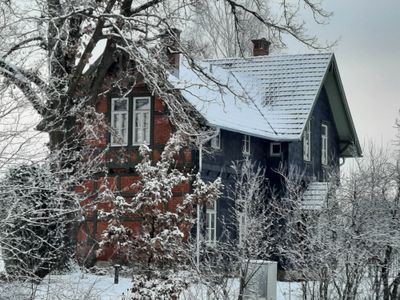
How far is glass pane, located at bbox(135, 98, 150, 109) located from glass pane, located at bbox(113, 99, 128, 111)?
0.39 metres

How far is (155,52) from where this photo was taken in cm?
1944

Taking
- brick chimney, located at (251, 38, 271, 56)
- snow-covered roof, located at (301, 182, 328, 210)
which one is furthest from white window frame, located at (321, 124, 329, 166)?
brick chimney, located at (251, 38, 271, 56)

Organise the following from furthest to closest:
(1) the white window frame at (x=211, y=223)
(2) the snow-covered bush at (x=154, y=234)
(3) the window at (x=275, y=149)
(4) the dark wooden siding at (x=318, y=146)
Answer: (4) the dark wooden siding at (x=318, y=146), (3) the window at (x=275, y=149), (1) the white window frame at (x=211, y=223), (2) the snow-covered bush at (x=154, y=234)

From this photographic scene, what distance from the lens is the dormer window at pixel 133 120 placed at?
79.7 ft

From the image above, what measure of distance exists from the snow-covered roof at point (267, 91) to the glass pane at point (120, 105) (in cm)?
199

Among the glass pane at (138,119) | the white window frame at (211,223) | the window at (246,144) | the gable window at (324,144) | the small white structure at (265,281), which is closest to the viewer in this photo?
the small white structure at (265,281)

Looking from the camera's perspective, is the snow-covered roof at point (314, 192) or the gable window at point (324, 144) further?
the gable window at point (324, 144)

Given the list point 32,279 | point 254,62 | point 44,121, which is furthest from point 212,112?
point 32,279

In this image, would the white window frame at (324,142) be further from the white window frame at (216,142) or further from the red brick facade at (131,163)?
the red brick facade at (131,163)

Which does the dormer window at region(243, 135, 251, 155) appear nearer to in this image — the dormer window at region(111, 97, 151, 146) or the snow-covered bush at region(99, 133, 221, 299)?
the dormer window at region(111, 97, 151, 146)

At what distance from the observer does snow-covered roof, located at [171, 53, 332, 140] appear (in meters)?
25.2

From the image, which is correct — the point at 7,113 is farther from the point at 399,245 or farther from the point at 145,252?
the point at 399,245

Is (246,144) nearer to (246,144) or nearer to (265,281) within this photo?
(246,144)

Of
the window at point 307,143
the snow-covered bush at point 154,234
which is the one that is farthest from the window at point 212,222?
the snow-covered bush at point 154,234
